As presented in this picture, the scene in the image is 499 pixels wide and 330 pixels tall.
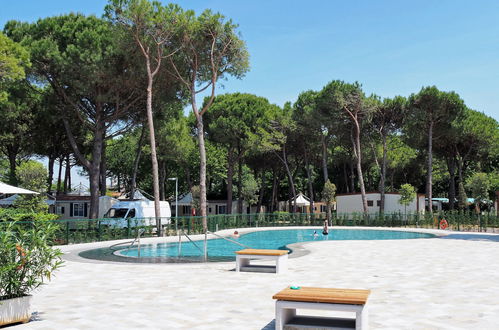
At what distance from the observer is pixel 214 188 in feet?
185

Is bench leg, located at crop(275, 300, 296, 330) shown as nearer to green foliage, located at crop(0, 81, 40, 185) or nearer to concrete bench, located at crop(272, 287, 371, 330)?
concrete bench, located at crop(272, 287, 371, 330)

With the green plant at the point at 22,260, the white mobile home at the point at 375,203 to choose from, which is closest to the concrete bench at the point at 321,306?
the green plant at the point at 22,260

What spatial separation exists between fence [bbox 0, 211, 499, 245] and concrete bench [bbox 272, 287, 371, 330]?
44.9ft

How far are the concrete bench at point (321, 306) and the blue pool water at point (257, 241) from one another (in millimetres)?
9948

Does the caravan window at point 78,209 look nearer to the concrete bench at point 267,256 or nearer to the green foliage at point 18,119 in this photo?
the green foliage at point 18,119

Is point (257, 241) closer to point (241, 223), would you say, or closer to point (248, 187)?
point (241, 223)

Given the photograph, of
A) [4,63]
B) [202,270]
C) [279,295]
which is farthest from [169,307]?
[4,63]

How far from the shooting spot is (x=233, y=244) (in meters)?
24.2

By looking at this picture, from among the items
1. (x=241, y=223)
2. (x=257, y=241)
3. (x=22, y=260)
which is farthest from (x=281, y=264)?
(x=241, y=223)

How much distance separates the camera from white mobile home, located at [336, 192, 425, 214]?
132ft

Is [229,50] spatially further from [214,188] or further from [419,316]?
[214,188]

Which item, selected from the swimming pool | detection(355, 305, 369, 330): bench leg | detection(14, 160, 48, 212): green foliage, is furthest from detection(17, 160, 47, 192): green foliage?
detection(355, 305, 369, 330): bench leg

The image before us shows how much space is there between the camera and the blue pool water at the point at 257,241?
18.7 metres

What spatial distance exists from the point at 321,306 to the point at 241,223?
2911 cm
